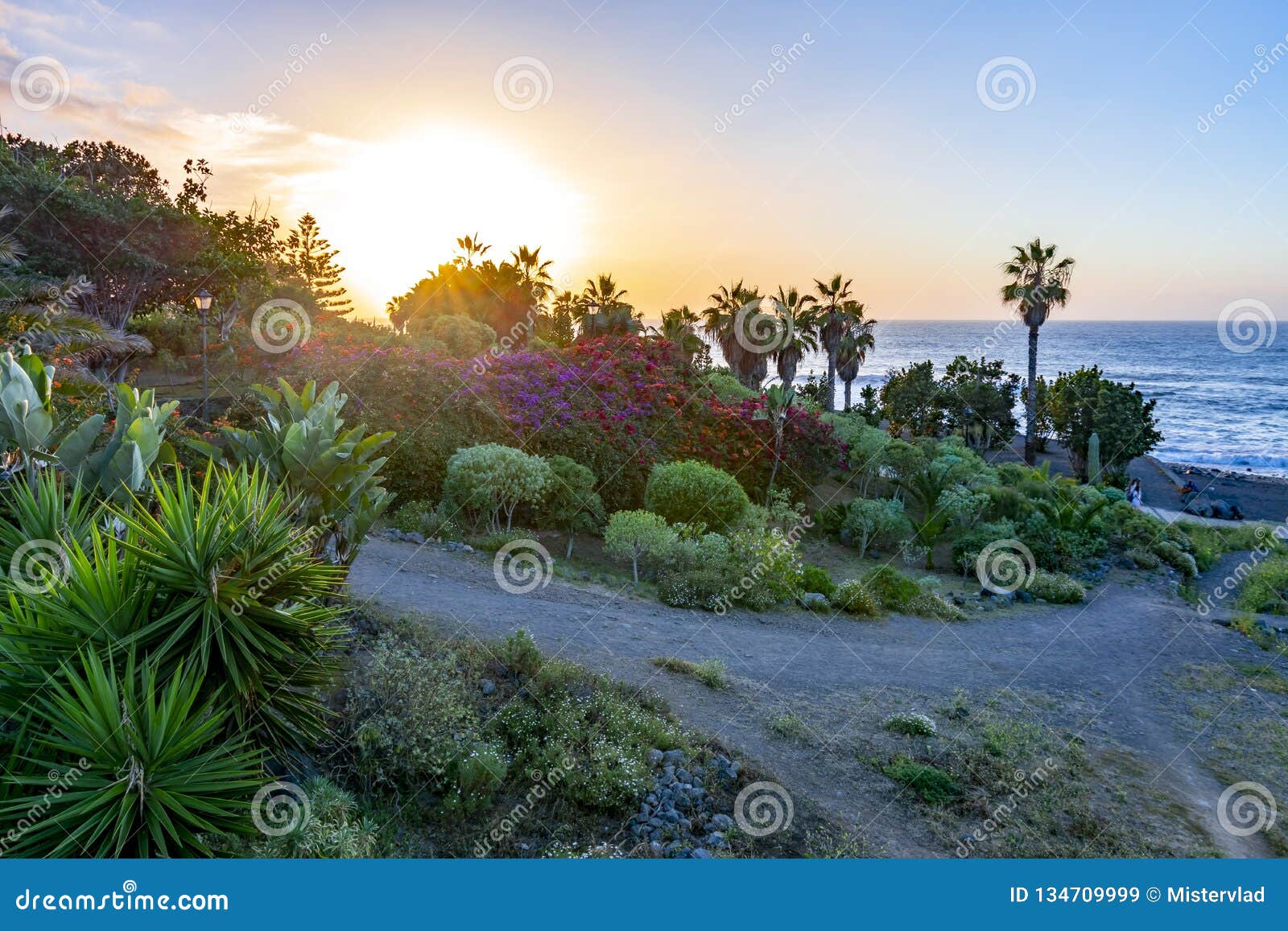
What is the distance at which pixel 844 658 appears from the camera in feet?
32.7

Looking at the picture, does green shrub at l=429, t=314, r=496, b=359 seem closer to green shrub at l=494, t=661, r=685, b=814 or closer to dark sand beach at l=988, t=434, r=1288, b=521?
green shrub at l=494, t=661, r=685, b=814

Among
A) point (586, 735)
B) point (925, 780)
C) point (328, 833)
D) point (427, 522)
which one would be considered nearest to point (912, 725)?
point (925, 780)

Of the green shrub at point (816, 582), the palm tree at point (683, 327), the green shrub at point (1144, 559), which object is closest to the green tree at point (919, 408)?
the palm tree at point (683, 327)

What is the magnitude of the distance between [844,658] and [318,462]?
281 inches

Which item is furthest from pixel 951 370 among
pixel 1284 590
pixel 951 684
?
pixel 951 684

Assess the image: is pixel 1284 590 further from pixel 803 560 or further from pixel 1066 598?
pixel 803 560

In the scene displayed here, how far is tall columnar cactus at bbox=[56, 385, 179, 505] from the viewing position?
5.32 m

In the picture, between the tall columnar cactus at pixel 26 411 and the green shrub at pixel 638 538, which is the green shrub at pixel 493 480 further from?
the tall columnar cactus at pixel 26 411

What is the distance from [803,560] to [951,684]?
7318mm

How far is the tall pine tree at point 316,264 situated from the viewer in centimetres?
4753

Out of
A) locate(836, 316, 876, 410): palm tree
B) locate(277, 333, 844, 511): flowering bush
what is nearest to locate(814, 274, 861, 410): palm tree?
locate(836, 316, 876, 410): palm tree

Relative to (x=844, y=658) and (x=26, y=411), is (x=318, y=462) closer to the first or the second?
(x=26, y=411)

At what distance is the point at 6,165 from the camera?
76.1ft

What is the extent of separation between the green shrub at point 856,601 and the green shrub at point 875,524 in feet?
15.5
